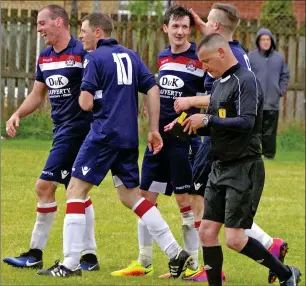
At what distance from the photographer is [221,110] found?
701 cm

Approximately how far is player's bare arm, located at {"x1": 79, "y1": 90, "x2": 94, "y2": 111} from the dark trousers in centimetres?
1023

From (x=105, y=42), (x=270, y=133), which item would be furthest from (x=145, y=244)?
(x=270, y=133)

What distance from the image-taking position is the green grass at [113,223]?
8422 millimetres

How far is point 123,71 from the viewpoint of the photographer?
7984 millimetres

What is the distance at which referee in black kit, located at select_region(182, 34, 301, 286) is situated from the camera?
273 inches

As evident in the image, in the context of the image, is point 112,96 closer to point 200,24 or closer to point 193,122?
point 200,24

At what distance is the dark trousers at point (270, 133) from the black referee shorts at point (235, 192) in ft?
35.1

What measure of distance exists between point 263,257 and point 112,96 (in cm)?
172

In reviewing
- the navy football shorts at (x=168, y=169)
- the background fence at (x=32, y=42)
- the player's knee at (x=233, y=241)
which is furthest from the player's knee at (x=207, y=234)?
the background fence at (x=32, y=42)

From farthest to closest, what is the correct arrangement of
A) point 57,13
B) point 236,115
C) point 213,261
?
point 57,13
point 213,261
point 236,115

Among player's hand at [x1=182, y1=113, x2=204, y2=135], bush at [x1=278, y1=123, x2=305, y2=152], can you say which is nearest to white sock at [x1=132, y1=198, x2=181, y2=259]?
player's hand at [x1=182, y1=113, x2=204, y2=135]

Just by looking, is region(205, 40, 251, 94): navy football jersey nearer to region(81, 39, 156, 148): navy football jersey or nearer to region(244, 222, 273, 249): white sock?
region(81, 39, 156, 148): navy football jersey

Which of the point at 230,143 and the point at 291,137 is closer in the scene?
the point at 230,143

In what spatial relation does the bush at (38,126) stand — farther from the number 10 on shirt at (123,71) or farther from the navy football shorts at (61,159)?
the number 10 on shirt at (123,71)
